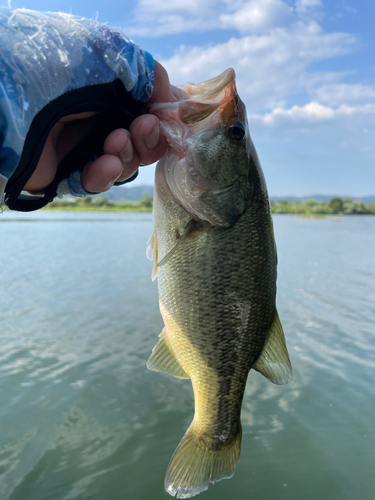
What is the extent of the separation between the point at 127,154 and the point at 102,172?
0.17 meters

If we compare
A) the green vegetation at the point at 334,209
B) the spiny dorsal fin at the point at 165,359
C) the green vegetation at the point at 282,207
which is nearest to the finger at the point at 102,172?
the spiny dorsal fin at the point at 165,359

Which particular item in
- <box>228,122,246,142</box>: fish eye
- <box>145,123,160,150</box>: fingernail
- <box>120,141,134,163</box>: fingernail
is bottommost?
<box>120,141,134,163</box>: fingernail

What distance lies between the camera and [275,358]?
7.09 feet

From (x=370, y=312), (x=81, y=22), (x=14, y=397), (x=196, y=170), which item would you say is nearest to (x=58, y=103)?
(x=81, y=22)

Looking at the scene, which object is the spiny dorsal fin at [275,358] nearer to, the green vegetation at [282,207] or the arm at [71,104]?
the arm at [71,104]

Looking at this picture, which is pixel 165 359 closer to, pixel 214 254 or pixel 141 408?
pixel 214 254

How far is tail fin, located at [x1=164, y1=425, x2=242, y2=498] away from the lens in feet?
6.70

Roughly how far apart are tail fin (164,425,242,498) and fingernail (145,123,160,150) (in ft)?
5.81

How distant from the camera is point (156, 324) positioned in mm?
6883

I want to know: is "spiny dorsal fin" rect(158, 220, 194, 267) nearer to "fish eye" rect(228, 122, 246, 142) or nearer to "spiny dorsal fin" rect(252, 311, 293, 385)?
"fish eye" rect(228, 122, 246, 142)

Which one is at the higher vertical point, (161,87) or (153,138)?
(161,87)

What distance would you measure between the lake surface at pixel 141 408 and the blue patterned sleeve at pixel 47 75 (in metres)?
2.90

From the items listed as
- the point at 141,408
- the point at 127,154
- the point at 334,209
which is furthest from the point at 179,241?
the point at 334,209

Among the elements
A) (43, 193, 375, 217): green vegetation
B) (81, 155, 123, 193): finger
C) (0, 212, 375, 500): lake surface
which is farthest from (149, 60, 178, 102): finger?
(43, 193, 375, 217): green vegetation
